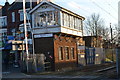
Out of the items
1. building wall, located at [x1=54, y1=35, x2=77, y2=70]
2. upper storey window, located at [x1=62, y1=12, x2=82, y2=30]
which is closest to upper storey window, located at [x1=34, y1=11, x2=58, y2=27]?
upper storey window, located at [x1=62, y1=12, x2=82, y2=30]

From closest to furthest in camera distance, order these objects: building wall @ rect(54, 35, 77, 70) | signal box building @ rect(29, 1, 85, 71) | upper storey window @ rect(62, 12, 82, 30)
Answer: signal box building @ rect(29, 1, 85, 71) < building wall @ rect(54, 35, 77, 70) < upper storey window @ rect(62, 12, 82, 30)

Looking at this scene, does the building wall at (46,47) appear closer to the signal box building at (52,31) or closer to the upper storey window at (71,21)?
the signal box building at (52,31)

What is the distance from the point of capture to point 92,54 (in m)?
36.0

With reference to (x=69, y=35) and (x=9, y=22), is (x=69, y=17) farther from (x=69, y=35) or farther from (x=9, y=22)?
(x=9, y=22)

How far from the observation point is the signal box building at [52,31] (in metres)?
24.9

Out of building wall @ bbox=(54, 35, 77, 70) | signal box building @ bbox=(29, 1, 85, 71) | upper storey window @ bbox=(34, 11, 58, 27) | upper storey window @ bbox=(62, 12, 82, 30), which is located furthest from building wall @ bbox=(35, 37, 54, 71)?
upper storey window @ bbox=(62, 12, 82, 30)

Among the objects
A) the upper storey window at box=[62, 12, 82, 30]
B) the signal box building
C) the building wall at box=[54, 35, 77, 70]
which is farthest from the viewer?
the upper storey window at box=[62, 12, 82, 30]

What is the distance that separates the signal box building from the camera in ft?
81.7

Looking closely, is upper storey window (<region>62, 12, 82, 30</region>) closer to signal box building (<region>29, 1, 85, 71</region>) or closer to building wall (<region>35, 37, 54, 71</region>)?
signal box building (<region>29, 1, 85, 71</region>)

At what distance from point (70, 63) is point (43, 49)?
16.3 feet

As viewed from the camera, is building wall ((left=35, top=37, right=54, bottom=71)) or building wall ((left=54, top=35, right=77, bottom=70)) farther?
building wall ((left=54, top=35, right=77, bottom=70))

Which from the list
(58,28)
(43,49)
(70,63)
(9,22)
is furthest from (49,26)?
(9,22)

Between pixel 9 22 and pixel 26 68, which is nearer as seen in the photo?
pixel 26 68

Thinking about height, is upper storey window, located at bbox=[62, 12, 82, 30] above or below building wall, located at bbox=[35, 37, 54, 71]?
above
